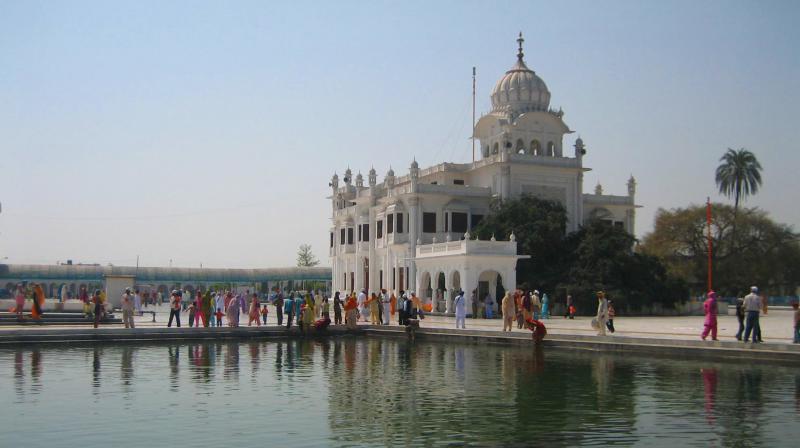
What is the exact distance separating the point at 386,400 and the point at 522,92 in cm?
3978

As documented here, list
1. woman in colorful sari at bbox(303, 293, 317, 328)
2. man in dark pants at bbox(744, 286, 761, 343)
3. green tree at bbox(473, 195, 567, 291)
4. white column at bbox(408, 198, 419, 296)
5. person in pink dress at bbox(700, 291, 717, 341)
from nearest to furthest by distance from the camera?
man in dark pants at bbox(744, 286, 761, 343)
person in pink dress at bbox(700, 291, 717, 341)
woman in colorful sari at bbox(303, 293, 317, 328)
green tree at bbox(473, 195, 567, 291)
white column at bbox(408, 198, 419, 296)

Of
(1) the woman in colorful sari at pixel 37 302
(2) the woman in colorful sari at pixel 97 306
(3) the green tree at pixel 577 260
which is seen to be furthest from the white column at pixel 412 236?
(1) the woman in colorful sari at pixel 37 302

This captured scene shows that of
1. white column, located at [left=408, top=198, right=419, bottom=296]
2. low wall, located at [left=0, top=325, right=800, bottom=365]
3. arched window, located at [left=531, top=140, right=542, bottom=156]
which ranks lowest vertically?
low wall, located at [left=0, top=325, right=800, bottom=365]

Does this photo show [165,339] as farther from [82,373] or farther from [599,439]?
[599,439]

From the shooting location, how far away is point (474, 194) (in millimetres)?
49219

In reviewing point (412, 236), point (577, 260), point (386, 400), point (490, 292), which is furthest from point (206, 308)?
point (577, 260)

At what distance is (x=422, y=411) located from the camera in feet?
43.6

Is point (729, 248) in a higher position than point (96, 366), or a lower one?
higher

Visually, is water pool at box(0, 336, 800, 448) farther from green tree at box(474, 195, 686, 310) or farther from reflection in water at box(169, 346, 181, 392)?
green tree at box(474, 195, 686, 310)

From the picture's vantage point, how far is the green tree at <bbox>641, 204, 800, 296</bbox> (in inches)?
2287

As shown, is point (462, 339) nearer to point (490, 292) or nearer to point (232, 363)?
point (232, 363)

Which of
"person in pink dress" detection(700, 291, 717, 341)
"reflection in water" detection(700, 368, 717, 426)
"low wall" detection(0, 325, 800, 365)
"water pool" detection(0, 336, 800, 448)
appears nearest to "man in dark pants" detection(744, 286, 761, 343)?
"low wall" detection(0, 325, 800, 365)

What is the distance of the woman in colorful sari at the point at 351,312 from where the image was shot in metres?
28.3

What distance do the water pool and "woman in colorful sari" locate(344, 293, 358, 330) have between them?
20.7 feet
